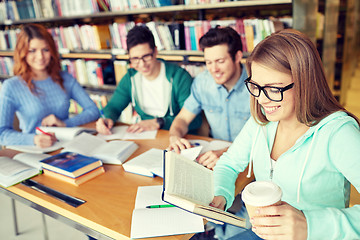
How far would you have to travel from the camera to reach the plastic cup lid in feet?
2.19

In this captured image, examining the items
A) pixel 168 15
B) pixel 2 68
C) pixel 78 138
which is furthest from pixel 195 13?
pixel 2 68

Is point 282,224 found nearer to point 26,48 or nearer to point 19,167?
point 19,167

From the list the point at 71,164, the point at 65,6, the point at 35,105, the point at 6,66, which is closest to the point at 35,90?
the point at 35,105

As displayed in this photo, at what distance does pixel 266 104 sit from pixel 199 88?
3.33 ft

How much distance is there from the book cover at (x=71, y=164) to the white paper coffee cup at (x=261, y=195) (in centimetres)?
83

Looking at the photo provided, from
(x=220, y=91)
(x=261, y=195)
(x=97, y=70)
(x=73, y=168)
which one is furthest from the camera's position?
(x=97, y=70)

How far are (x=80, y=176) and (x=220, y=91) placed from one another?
0.99 m

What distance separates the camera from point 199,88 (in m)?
1.97

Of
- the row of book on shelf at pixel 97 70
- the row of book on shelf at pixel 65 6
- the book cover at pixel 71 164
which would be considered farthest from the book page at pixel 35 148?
the row of book on shelf at pixel 97 70

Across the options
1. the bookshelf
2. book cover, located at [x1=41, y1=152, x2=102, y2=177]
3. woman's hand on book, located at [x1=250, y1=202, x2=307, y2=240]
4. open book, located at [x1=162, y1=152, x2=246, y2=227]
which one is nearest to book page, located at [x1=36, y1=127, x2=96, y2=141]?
book cover, located at [x1=41, y1=152, x2=102, y2=177]

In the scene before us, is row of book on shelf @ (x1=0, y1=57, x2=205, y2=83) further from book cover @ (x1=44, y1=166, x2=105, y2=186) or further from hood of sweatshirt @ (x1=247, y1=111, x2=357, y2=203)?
hood of sweatshirt @ (x1=247, y1=111, x2=357, y2=203)

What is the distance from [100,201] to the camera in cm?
116

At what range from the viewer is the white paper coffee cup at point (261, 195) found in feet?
2.19

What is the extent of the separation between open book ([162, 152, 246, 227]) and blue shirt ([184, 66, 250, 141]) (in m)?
0.92
